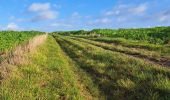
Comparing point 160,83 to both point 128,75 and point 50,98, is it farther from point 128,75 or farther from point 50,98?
point 50,98

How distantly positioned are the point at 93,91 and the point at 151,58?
29.1ft

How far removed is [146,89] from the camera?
11.0m

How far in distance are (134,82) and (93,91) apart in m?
1.49

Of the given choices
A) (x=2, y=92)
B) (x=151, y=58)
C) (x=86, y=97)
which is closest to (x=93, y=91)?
(x=86, y=97)

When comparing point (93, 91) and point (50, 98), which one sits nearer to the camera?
point (50, 98)

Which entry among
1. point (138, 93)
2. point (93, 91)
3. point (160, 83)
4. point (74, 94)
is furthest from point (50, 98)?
point (160, 83)

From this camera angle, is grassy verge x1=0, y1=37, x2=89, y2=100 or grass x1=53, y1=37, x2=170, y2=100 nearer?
grassy verge x1=0, y1=37, x2=89, y2=100

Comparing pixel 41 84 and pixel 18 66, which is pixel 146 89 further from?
pixel 18 66

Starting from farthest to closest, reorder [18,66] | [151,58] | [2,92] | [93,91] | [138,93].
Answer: [151,58], [18,66], [93,91], [138,93], [2,92]

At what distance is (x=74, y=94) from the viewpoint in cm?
1085

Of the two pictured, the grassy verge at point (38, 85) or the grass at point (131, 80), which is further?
the grass at point (131, 80)

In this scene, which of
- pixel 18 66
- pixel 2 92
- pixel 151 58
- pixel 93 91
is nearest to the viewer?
pixel 2 92

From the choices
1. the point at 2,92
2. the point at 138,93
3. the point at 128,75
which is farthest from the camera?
the point at 128,75

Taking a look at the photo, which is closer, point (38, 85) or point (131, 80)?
point (38, 85)
